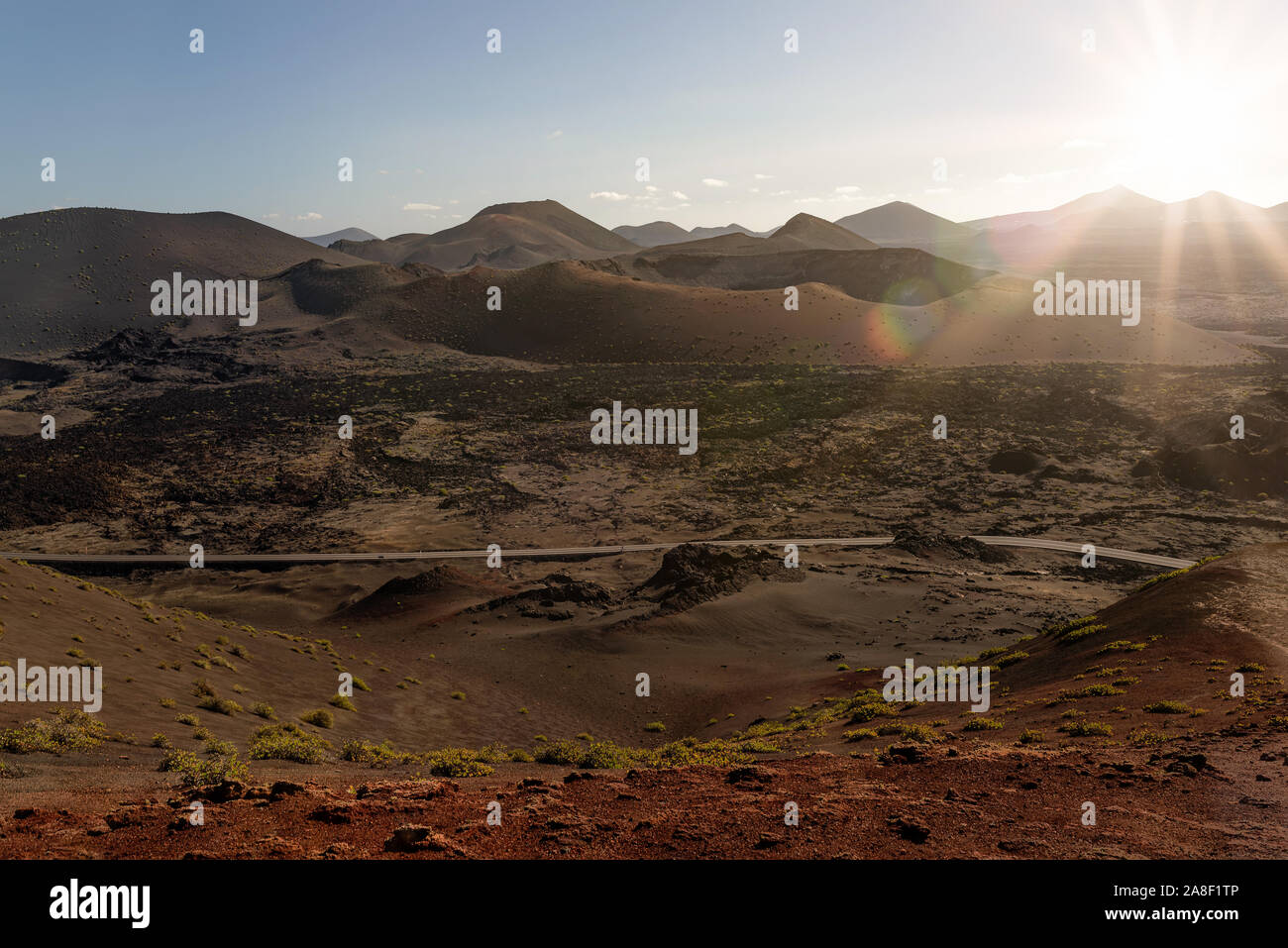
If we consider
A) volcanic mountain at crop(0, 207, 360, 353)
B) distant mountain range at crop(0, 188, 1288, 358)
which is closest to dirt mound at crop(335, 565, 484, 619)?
distant mountain range at crop(0, 188, 1288, 358)

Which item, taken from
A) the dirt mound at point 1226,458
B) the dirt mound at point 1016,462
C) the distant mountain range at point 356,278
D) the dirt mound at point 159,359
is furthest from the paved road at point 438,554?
the distant mountain range at point 356,278

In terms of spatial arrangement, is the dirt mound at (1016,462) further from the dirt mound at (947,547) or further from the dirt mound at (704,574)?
the dirt mound at (704,574)

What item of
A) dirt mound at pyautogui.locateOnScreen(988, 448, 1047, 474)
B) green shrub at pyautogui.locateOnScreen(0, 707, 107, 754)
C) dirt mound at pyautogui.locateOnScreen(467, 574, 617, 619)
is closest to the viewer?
green shrub at pyautogui.locateOnScreen(0, 707, 107, 754)

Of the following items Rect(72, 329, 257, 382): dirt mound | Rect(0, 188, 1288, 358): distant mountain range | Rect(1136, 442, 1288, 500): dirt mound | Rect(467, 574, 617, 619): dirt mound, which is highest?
Rect(0, 188, 1288, 358): distant mountain range

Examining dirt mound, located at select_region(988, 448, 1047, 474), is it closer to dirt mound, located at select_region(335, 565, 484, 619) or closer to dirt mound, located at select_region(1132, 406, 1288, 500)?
dirt mound, located at select_region(1132, 406, 1288, 500)
